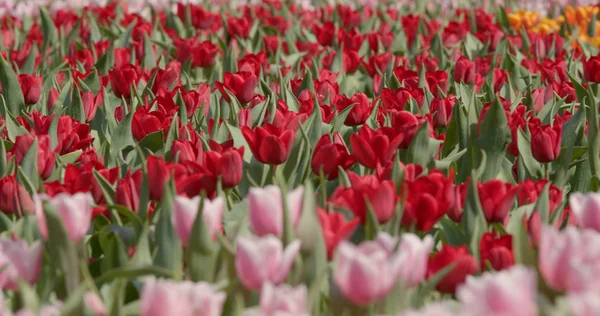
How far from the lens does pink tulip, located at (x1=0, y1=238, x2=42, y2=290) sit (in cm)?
155

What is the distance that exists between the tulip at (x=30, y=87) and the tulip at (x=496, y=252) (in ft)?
6.70

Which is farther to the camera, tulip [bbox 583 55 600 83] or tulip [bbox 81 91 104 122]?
tulip [bbox 583 55 600 83]

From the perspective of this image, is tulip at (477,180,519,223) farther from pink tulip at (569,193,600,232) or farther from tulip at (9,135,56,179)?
tulip at (9,135,56,179)

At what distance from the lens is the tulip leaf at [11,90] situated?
11.1ft

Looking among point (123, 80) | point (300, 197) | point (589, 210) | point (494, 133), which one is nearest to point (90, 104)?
point (123, 80)

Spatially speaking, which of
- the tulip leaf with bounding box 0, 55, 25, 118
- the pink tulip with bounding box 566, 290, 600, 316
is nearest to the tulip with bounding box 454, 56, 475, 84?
the tulip leaf with bounding box 0, 55, 25, 118

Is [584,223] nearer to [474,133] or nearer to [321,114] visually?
[474,133]

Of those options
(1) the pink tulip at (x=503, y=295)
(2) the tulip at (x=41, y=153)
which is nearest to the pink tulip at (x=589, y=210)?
(1) the pink tulip at (x=503, y=295)

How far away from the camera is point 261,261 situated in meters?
1.46

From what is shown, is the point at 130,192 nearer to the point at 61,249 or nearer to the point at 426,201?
the point at 61,249

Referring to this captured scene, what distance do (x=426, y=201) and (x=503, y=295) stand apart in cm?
57

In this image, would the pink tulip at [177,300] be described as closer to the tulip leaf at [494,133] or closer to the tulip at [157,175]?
the tulip at [157,175]

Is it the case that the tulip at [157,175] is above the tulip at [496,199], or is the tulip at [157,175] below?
above

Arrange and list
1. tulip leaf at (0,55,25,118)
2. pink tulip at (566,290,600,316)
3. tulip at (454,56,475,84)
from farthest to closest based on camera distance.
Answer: tulip at (454,56,475,84), tulip leaf at (0,55,25,118), pink tulip at (566,290,600,316)
